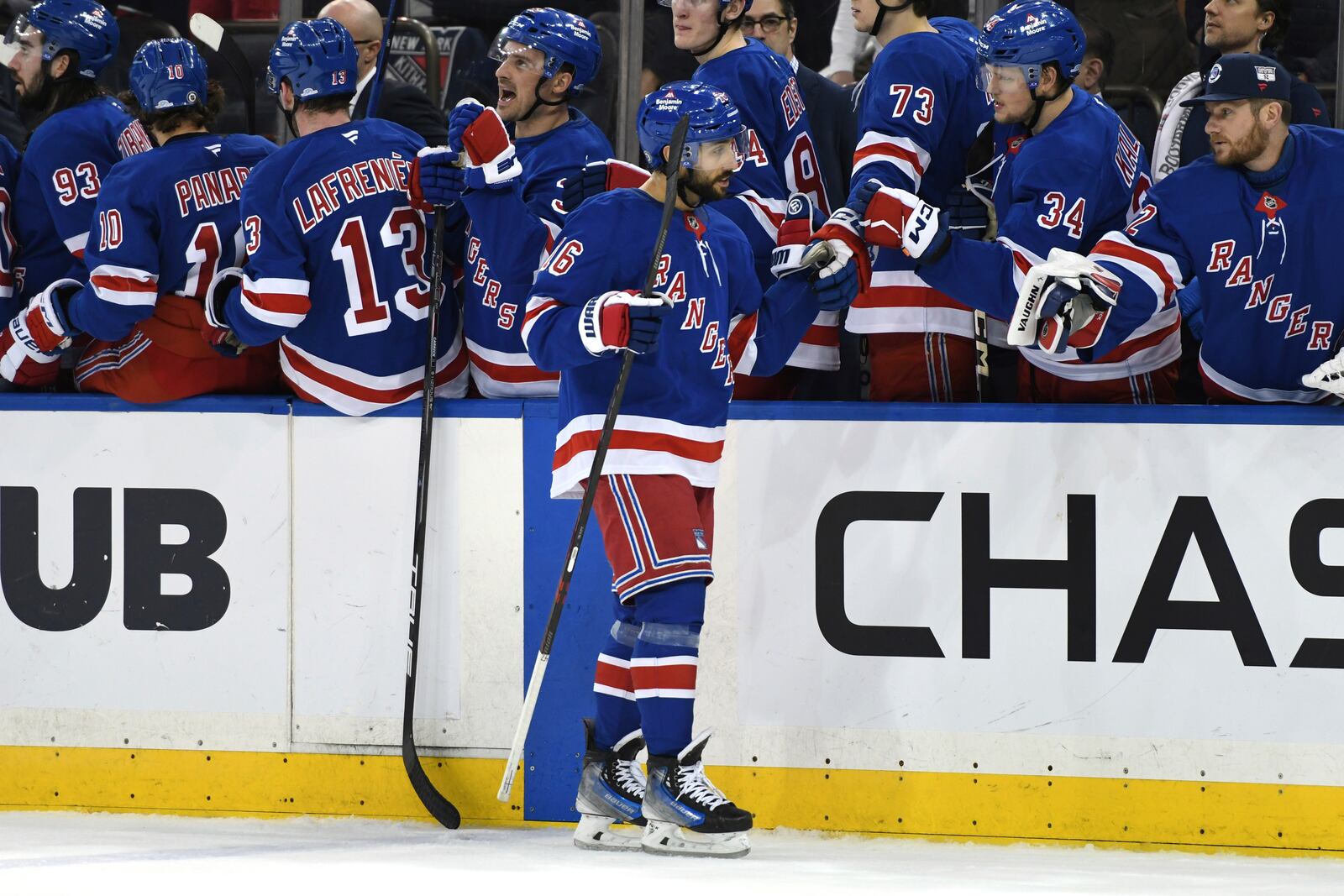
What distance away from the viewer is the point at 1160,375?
385 cm

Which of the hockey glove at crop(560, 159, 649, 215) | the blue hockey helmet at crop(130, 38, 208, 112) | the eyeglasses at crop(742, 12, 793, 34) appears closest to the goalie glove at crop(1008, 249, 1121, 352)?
the hockey glove at crop(560, 159, 649, 215)

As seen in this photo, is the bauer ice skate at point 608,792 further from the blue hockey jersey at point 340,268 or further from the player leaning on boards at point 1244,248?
the player leaning on boards at point 1244,248

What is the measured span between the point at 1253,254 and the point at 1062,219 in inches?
15.9

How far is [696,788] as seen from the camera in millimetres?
3391

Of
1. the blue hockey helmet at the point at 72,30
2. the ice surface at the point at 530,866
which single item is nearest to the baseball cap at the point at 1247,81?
the ice surface at the point at 530,866

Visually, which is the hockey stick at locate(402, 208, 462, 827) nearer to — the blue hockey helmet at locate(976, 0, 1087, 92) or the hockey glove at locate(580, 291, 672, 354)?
the hockey glove at locate(580, 291, 672, 354)

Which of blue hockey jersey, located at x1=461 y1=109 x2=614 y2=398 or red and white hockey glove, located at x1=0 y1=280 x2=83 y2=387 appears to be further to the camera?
red and white hockey glove, located at x1=0 y1=280 x2=83 y2=387

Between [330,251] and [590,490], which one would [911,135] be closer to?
[590,490]

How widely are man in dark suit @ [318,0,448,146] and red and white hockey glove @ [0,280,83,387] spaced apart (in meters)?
1.14

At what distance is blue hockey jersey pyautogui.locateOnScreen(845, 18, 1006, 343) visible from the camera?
379cm

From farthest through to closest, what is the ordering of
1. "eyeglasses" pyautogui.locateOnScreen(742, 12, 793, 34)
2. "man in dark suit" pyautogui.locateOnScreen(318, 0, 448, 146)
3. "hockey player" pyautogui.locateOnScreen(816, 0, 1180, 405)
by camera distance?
1. "man in dark suit" pyautogui.locateOnScreen(318, 0, 448, 146)
2. "eyeglasses" pyautogui.locateOnScreen(742, 12, 793, 34)
3. "hockey player" pyautogui.locateOnScreen(816, 0, 1180, 405)

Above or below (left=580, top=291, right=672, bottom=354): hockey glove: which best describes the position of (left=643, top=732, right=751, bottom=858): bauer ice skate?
below

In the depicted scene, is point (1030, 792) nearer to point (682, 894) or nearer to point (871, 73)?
point (682, 894)

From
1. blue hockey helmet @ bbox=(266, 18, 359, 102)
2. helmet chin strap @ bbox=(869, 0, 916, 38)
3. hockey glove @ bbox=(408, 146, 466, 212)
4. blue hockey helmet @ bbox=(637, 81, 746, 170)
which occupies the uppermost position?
helmet chin strap @ bbox=(869, 0, 916, 38)
